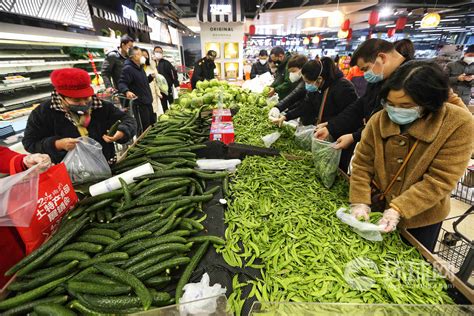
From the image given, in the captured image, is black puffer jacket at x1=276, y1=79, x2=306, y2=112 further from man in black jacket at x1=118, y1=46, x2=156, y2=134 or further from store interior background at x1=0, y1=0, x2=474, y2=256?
store interior background at x1=0, y1=0, x2=474, y2=256

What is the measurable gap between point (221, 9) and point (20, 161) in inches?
420

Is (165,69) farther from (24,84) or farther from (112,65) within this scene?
(24,84)

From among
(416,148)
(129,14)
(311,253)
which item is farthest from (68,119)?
(129,14)

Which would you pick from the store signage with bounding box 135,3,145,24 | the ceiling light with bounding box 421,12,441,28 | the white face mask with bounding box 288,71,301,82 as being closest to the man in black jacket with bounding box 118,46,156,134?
the white face mask with bounding box 288,71,301,82

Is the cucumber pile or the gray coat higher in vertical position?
the gray coat

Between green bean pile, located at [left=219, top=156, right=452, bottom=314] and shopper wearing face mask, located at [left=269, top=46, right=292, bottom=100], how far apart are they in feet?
10.6

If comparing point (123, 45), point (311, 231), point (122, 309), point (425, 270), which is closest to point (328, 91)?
point (311, 231)

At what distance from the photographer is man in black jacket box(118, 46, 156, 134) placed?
478cm

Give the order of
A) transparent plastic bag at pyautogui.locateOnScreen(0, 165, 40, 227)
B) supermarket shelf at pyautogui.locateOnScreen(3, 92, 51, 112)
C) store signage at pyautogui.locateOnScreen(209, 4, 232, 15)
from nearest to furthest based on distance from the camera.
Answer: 1. transparent plastic bag at pyautogui.locateOnScreen(0, 165, 40, 227)
2. supermarket shelf at pyautogui.locateOnScreen(3, 92, 51, 112)
3. store signage at pyautogui.locateOnScreen(209, 4, 232, 15)

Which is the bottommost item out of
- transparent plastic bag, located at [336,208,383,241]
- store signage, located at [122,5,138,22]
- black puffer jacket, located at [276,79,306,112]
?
transparent plastic bag, located at [336,208,383,241]

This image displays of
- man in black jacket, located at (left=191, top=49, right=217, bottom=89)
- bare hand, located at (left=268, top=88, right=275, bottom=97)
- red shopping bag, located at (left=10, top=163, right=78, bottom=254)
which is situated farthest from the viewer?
man in black jacket, located at (left=191, top=49, right=217, bottom=89)

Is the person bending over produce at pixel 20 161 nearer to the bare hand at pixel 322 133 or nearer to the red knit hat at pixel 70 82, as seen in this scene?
the red knit hat at pixel 70 82

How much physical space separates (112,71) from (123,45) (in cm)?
70

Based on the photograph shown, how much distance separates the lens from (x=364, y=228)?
4.55ft
